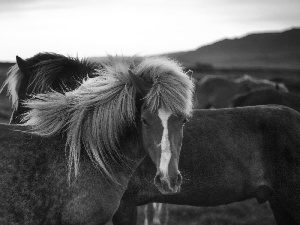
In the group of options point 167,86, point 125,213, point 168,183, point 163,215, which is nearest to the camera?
point 168,183

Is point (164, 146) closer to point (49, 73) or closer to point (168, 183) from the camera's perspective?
point (168, 183)

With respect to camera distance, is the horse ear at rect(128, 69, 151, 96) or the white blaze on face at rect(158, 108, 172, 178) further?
the horse ear at rect(128, 69, 151, 96)

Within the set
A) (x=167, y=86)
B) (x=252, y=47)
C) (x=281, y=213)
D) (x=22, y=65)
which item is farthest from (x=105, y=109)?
(x=252, y=47)

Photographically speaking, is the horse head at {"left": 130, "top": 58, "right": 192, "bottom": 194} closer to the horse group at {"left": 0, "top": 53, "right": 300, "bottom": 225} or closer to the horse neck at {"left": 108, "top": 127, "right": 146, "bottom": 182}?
the horse group at {"left": 0, "top": 53, "right": 300, "bottom": 225}

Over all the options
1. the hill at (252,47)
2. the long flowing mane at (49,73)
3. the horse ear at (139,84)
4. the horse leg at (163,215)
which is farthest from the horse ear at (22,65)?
the hill at (252,47)

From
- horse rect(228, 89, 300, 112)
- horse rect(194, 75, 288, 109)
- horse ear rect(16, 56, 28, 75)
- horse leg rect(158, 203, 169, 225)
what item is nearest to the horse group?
horse ear rect(16, 56, 28, 75)

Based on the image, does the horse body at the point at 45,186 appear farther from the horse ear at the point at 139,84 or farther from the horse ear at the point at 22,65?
the horse ear at the point at 22,65

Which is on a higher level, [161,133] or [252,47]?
[161,133]

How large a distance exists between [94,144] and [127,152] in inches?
14.3

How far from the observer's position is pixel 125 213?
4402 millimetres

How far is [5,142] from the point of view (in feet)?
10.3

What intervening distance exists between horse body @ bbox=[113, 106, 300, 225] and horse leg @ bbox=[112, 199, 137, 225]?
0.01 m

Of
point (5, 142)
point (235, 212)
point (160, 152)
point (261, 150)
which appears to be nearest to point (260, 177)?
point (261, 150)

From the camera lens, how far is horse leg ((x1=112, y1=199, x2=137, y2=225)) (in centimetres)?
439
